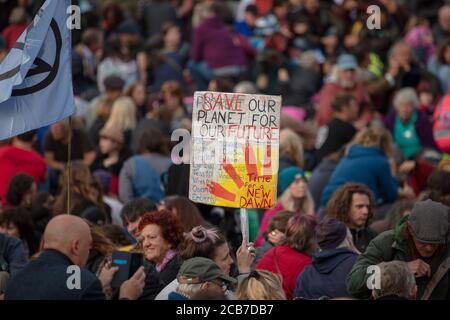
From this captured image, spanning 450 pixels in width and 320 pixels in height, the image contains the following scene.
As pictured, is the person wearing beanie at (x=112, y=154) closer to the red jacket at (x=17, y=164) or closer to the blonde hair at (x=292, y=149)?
the red jacket at (x=17, y=164)

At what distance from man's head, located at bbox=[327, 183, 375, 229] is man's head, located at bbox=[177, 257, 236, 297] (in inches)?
112

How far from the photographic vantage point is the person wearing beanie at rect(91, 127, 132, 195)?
15.2 meters

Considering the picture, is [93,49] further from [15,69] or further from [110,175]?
[15,69]

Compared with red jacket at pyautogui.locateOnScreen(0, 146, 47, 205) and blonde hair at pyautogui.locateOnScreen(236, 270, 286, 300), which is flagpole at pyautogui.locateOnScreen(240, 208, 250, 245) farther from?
red jacket at pyautogui.locateOnScreen(0, 146, 47, 205)

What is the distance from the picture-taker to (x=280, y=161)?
14.6 m

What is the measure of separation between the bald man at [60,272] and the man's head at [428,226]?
2.17 metres

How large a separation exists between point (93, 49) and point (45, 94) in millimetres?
9907

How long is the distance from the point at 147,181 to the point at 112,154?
120cm

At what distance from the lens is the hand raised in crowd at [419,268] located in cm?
1001

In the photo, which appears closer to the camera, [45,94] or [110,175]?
[45,94]

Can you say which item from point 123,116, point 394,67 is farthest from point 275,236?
point 394,67

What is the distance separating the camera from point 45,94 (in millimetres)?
10883

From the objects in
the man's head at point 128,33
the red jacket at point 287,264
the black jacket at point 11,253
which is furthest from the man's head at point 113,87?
the red jacket at point 287,264
